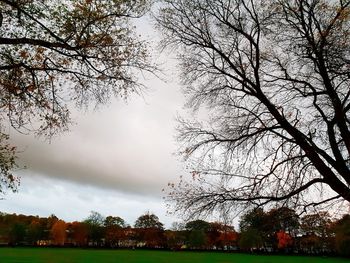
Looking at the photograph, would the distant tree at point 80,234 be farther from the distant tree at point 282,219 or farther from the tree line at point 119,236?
the distant tree at point 282,219

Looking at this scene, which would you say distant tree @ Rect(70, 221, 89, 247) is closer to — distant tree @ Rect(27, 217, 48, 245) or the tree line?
the tree line

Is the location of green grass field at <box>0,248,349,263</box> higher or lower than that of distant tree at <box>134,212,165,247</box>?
lower

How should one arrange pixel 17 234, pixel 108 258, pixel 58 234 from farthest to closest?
1. pixel 58 234
2. pixel 17 234
3. pixel 108 258

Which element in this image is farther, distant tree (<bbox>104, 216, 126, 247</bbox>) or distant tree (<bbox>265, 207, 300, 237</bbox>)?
distant tree (<bbox>104, 216, 126, 247</bbox>)

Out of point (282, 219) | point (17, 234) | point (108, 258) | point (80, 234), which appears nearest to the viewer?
point (282, 219)

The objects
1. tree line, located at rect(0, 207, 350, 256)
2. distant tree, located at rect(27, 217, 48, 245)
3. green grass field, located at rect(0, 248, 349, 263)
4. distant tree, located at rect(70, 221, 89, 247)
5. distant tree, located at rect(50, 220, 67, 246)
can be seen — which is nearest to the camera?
green grass field, located at rect(0, 248, 349, 263)

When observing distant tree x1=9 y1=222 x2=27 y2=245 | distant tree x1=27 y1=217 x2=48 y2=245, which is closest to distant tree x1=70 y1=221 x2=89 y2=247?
distant tree x1=27 y1=217 x2=48 y2=245

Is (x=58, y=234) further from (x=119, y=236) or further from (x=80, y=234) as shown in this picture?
(x=119, y=236)

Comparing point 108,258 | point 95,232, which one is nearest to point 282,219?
point 108,258

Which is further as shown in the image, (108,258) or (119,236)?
(119,236)

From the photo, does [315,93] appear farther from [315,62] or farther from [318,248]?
[318,248]

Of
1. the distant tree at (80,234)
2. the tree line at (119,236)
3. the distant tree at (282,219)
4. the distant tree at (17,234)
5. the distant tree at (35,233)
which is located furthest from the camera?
the distant tree at (80,234)

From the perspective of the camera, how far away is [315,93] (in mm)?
11781

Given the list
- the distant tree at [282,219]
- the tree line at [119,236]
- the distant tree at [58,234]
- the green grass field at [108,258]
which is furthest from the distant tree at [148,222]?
the distant tree at [282,219]
